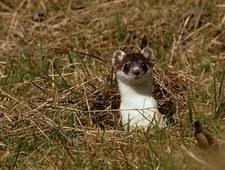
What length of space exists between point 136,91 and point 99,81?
471 millimetres

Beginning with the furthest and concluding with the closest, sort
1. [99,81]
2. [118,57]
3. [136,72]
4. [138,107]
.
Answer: [99,81], [118,57], [138,107], [136,72]

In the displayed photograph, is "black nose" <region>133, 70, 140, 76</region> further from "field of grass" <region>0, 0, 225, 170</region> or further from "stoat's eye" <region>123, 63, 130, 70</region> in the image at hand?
"field of grass" <region>0, 0, 225, 170</region>

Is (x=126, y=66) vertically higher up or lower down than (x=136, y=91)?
higher up

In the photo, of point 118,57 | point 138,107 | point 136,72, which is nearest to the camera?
point 136,72

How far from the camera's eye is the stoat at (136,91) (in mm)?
5930

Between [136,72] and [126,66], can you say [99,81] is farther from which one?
[136,72]

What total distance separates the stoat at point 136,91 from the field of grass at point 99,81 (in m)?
0.13

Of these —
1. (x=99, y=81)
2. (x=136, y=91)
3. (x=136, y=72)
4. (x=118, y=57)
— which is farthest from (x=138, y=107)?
(x=99, y=81)

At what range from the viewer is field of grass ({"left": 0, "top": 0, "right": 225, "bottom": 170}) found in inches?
211

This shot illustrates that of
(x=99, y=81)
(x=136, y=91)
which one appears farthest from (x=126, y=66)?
(x=99, y=81)

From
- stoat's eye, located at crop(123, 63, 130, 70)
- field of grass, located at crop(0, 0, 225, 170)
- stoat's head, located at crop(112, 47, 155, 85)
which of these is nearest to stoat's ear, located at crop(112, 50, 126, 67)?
stoat's head, located at crop(112, 47, 155, 85)

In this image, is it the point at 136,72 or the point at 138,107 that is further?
the point at 138,107

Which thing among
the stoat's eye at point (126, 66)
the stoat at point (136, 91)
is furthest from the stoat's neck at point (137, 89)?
the stoat's eye at point (126, 66)

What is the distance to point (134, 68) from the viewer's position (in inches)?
235
